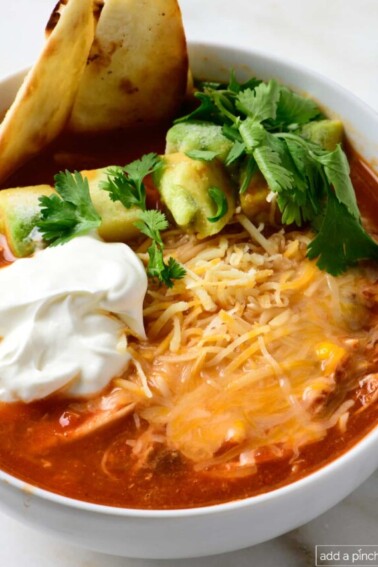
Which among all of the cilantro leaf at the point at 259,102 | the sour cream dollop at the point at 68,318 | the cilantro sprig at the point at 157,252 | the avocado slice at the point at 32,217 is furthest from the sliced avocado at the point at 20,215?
the cilantro leaf at the point at 259,102

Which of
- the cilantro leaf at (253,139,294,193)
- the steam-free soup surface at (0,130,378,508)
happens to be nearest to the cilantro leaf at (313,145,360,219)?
the cilantro leaf at (253,139,294,193)

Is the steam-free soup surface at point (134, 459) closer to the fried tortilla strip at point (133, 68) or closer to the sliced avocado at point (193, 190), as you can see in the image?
the sliced avocado at point (193, 190)

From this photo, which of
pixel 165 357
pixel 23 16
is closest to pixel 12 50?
pixel 23 16

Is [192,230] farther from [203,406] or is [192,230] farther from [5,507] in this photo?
[5,507]

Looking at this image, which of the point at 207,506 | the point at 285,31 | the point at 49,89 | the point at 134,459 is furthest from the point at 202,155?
the point at 285,31

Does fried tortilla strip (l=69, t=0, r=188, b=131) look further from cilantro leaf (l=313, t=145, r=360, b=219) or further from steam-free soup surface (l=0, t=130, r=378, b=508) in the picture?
steam-free soup surface (l=0, t=130, r=378, b=508)
